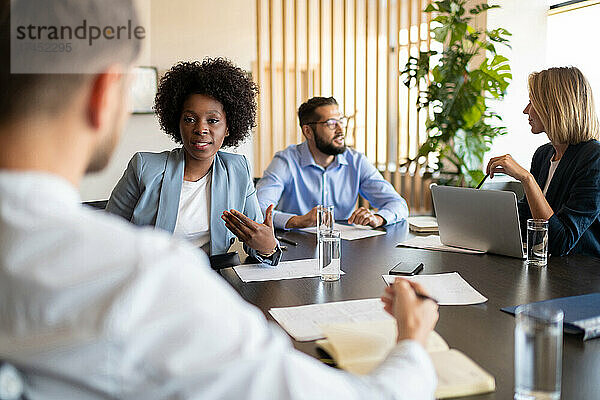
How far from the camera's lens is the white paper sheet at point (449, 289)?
1.55 meters

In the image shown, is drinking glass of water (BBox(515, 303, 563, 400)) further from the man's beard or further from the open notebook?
the man's beard

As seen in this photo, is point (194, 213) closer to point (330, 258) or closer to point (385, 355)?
point (330, 258)

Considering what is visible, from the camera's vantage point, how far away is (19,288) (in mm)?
599

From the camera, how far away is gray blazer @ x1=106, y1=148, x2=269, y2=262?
86.4 inches

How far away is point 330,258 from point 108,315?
1.21 meters

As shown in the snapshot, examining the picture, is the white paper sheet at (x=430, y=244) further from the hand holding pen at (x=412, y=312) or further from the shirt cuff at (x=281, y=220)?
the hand holding pen at (x=412, y=312)

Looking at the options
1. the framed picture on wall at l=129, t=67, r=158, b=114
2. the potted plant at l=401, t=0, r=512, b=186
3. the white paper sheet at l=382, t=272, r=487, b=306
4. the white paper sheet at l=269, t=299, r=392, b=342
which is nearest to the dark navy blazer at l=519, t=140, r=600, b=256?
the white paper sheet at l=382, t=272, r=487, b=306

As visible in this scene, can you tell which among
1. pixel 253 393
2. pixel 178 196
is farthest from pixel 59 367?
pixel 178 196

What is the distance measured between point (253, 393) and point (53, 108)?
0.39 meters

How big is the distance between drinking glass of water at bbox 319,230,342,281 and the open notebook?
563mm

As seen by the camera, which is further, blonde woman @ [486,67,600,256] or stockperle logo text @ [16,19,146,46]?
blonde woman @ [486,67,600,256]

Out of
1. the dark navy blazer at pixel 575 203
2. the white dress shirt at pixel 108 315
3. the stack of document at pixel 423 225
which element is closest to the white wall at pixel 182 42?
the stack of document at pixel 423 225

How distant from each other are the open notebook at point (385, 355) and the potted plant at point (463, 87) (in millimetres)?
3509

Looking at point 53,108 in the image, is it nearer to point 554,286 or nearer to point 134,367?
point 134,367
